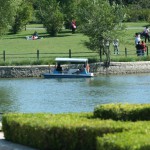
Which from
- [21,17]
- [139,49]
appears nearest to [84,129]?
[139,49]

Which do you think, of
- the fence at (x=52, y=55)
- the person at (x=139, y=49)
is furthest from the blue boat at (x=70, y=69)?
the person at (x=139, y=49)

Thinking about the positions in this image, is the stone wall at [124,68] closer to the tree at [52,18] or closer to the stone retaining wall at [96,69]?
the stone retaining wall at [96,69]

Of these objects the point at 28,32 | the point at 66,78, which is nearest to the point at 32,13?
the point at 28,32

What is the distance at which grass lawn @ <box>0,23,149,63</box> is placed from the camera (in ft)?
174

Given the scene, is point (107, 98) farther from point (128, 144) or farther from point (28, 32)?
A: point (28, 32)

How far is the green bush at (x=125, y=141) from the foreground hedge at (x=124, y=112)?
9.33ft

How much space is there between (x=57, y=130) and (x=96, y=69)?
38.2 meters

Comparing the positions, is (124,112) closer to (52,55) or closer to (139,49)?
(52,55)

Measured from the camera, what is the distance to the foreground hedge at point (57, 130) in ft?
40.8

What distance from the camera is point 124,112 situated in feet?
47.4

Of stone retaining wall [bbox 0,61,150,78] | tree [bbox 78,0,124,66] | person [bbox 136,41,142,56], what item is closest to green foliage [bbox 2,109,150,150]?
stone retaining wall [bbox 0,61,150,78]

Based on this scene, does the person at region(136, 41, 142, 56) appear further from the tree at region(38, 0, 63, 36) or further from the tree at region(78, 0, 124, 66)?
the tree at region(38, 0, 63, 36)

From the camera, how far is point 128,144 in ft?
34.2

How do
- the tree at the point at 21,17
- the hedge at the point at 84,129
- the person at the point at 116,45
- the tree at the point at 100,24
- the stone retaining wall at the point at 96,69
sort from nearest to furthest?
the hedge at the point at 84,129 → the stone retaining wall at the point at 96,69 → the tree at the point at 100,24 → the person at the point at 116,45 → the tree at the point at 21,17
